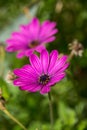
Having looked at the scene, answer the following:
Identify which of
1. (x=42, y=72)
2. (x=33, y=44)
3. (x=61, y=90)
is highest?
(x=33, y=44)

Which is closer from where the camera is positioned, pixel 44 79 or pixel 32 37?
pixel 44 79

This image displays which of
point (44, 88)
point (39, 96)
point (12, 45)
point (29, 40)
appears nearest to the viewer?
point (44, 88)

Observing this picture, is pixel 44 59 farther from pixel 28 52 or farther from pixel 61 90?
pixel 61 90

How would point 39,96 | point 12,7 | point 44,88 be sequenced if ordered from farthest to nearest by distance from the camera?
point 12,7 < point 39,96 < point 44,88

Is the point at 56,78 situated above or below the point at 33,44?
below

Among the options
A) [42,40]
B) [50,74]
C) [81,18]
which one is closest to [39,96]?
[42,40]

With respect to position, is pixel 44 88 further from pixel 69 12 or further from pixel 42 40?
pixel 69 12

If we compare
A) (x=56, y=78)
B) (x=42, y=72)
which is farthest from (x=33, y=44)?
(x=56, y=78)
